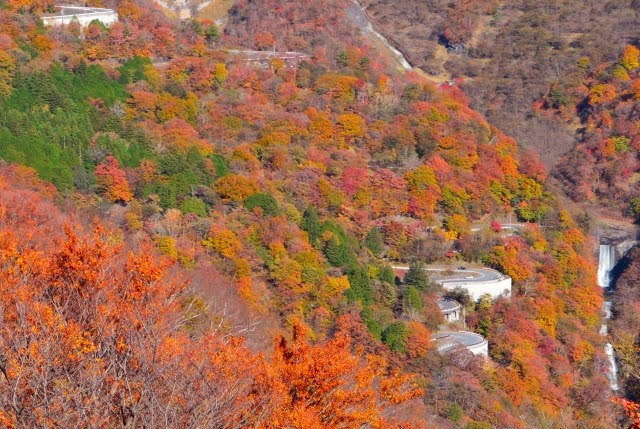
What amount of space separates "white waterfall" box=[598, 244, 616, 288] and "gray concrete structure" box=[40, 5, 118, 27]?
77.1 ft

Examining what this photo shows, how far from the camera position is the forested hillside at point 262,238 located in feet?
23.2

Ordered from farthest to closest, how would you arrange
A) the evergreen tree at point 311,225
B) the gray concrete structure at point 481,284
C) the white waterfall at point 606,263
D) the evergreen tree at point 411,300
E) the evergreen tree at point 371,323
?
1. the white waterfall at point 606,263
2. the gray concrete structure at point 481,284
3. the evergreen tree at point 311,225
4. the evergreen tree at point 411,300
5. the evergreen tree at point 371,323

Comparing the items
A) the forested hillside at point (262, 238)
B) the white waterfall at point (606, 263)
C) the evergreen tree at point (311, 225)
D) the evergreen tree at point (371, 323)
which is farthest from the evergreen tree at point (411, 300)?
the white waterfall at point (606, 263)

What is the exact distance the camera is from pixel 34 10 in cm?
3575

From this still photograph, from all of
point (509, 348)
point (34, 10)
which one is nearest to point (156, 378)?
point (509, 348)

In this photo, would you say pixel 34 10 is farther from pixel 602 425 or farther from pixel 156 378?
pixel 156 378

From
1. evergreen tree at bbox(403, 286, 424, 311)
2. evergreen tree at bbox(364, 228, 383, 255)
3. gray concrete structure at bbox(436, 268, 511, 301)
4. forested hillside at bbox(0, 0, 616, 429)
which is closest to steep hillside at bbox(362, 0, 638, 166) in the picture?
forested hillside at bbox(0, 0, 616, 429)

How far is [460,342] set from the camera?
25.1 meters

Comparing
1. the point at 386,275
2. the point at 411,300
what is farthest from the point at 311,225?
the point at 411,300

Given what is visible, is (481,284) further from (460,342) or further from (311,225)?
(311,225)

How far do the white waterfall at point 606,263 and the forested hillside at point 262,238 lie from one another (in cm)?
162

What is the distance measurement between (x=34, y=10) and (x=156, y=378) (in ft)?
106

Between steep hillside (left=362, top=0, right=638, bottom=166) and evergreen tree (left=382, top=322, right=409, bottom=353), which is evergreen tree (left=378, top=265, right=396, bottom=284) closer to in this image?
evergreen tree (left=382, top=322, right=409, bottom=353)

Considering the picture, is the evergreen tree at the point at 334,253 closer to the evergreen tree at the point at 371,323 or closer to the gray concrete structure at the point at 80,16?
the evergreen tree at the point at 371,323
